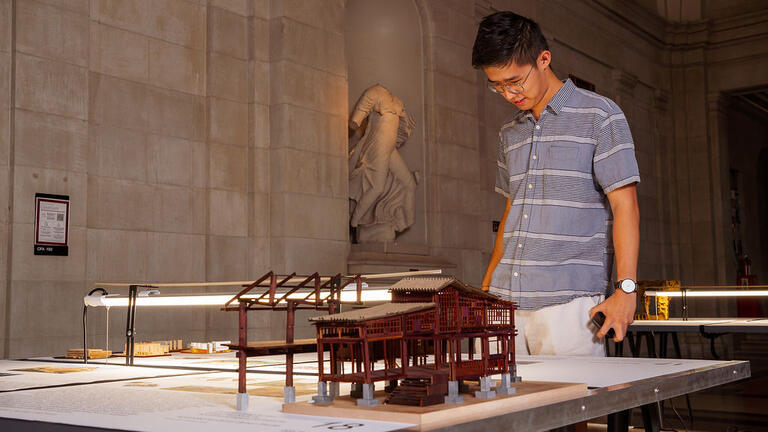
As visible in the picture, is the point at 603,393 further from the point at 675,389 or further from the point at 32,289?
the point at 32,289

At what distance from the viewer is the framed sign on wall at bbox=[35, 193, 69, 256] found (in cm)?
923

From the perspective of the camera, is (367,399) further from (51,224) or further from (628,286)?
(51,224)

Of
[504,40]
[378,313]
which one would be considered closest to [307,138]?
[504,40]

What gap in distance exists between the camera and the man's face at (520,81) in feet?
10.4

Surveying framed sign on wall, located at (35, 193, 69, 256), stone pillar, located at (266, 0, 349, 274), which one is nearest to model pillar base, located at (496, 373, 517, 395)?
framed sign on wall, located at (35, 193, 69, 256)

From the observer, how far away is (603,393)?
7.18ft

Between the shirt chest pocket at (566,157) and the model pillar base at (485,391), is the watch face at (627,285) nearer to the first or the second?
the shirt chest pocket at (566,157)

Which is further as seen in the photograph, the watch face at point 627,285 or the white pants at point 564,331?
the white pants at point 564,331

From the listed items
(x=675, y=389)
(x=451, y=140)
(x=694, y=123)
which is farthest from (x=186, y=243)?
(x=694, y=123)

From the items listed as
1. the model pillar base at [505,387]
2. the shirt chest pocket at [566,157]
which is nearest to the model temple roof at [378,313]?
the model pillar base at [505,387]

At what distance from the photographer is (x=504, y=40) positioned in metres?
3.08

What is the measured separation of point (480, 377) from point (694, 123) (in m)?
24.2

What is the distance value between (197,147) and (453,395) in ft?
31.5

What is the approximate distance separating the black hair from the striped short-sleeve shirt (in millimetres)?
359
